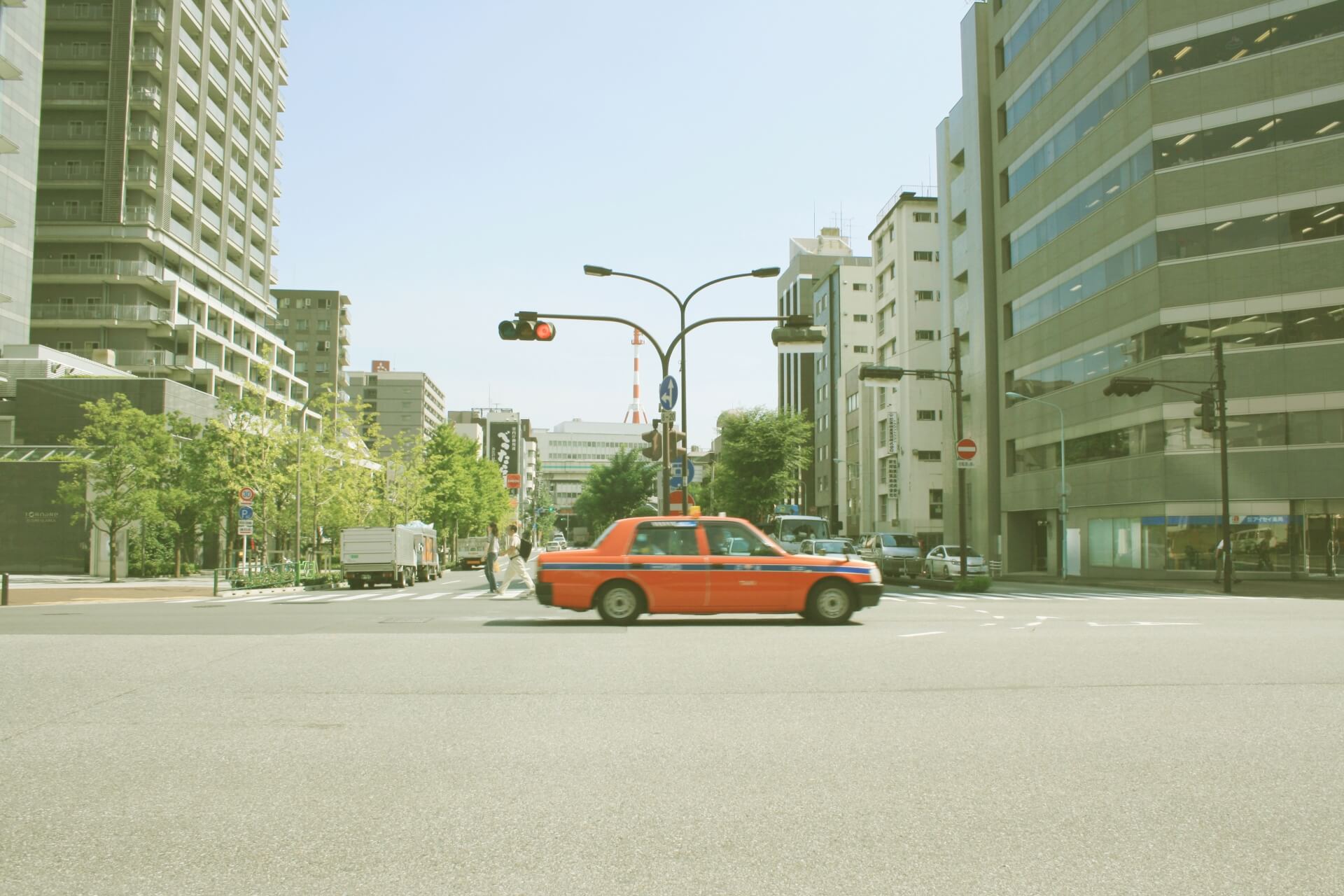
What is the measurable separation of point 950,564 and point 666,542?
2684 cm

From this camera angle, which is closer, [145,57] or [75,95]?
[145,57]

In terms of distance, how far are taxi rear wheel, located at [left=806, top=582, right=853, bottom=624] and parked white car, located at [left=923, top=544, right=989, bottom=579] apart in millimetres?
23903

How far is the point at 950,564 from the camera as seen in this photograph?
3959 cm

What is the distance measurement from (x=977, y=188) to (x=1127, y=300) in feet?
58.2

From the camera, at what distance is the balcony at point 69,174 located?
6134 centimetres

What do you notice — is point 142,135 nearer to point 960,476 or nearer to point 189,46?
point 189,46

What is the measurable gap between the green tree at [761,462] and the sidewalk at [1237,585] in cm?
2658

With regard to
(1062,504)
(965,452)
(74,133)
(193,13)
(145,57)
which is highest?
(193,13)

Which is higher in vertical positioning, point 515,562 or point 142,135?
point 142,135

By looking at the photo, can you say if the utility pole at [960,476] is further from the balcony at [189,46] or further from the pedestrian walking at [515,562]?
the balcony at [189,46]

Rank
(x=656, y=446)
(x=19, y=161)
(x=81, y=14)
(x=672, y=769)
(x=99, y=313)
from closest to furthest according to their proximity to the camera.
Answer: (x=672, y=769) < (x=656, y=446) < (x=19, y=161) < (x=99, y=313) < (x=81, y=14)

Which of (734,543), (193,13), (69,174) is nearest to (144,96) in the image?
(69,174)

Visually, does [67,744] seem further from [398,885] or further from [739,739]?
[739,739]

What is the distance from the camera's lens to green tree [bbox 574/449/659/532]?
104938 millimetres
